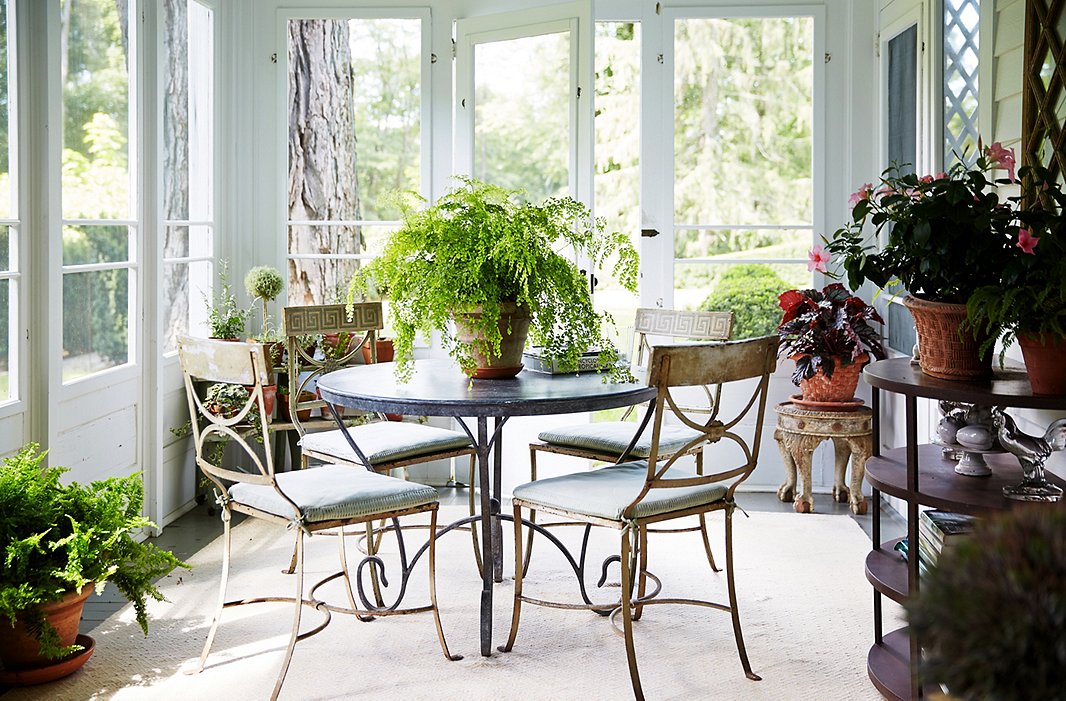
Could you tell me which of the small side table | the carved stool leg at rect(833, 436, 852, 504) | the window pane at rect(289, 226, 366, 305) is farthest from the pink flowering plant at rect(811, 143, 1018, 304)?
the window pane at rect(289, 226, 366, 305)

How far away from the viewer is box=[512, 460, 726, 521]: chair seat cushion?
2863mm

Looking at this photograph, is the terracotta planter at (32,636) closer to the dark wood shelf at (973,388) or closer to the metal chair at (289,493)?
the metal chair at (289,493)

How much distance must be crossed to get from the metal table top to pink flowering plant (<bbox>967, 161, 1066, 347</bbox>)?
100 centimetres

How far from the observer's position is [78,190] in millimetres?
3838

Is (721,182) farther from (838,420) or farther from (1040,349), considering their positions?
(1040,349)

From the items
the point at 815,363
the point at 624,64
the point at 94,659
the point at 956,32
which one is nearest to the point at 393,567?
the point at 94,659

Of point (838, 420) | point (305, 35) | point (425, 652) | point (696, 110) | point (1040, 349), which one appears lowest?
point (425, 652)

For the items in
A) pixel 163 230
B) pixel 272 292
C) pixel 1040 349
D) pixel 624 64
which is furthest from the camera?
pixel 624 64

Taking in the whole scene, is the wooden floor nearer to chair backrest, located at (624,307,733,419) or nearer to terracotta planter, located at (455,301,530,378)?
chair backrest, located at (624,307,733,419)

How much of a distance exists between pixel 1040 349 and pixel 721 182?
2.94m

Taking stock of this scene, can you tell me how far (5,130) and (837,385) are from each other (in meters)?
3.33

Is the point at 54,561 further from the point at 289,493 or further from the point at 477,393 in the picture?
the point at 477,393

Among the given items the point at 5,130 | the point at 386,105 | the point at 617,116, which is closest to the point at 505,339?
the point at 5,130

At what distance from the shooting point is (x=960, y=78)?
13.1 feet
